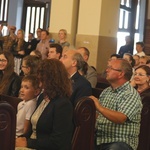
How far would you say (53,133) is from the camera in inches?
119

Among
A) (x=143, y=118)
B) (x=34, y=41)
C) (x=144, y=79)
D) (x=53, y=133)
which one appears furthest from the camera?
(x=34, y=41)

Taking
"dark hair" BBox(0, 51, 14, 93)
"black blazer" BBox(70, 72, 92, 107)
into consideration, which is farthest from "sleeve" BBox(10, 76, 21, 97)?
"black blazer" BBox(70, 72, 92, 107)

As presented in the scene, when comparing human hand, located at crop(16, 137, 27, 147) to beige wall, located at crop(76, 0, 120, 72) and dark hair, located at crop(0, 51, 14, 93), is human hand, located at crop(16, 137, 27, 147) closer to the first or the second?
dark hair, located at crop(0, 51, 14, 93)

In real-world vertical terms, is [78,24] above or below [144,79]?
above

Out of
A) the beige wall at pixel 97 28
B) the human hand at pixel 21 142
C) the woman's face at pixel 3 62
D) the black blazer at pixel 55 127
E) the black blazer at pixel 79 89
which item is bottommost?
the human hand at pixel 21 142

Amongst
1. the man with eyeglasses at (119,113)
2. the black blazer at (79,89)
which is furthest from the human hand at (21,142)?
the black blazer at (79,89)

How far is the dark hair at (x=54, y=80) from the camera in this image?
3131 millimetres

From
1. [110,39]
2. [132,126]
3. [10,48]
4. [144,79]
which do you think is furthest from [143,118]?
[10,48]

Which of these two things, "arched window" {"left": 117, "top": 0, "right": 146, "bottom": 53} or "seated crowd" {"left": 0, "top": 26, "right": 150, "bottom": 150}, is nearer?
"seated crowd" {"left": 0, "top": 26, "right": 150, "bottom": 150}

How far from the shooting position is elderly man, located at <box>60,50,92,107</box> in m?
3.92

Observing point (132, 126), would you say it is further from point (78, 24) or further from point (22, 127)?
point (78, 24)

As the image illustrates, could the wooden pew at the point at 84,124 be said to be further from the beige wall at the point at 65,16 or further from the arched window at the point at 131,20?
the arched window at the point at 131,20

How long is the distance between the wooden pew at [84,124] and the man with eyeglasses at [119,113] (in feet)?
0.40

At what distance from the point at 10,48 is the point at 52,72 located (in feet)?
21.6
